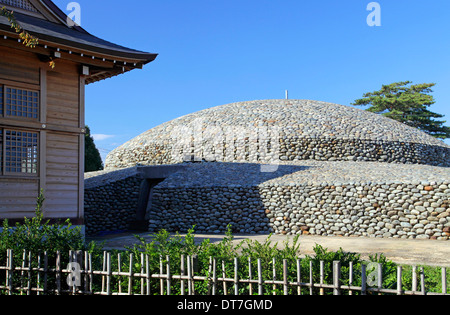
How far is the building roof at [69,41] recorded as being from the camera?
1098 centimetres

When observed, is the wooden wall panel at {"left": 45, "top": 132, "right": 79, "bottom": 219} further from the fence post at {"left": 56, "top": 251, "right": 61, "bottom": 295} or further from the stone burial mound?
the fence post at {"left": 56, "top": 251, "right": 61, "bottom": 295}

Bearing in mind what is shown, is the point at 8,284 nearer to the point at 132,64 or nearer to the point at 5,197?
the point at 5,197

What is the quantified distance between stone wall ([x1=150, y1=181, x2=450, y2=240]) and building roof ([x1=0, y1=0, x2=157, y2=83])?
6243 millimetres

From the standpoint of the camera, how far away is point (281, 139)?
22.5 meters

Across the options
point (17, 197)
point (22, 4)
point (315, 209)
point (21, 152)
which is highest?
point (22, 4)

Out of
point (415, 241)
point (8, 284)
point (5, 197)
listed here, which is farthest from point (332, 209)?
point (8, 284)

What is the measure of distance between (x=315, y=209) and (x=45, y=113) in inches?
389

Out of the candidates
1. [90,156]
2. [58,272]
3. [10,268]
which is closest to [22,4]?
[10,268]

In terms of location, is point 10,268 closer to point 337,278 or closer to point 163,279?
point 163,279

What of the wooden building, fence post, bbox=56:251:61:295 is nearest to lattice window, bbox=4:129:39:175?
the wooden building

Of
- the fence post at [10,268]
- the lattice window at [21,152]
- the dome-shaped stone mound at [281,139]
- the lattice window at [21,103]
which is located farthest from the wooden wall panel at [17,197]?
the dome-shaped stone mound at [281,139]

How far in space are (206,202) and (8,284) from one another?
35.9 feet

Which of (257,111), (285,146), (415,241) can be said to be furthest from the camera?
(257,111)

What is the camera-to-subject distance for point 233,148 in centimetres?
2297
